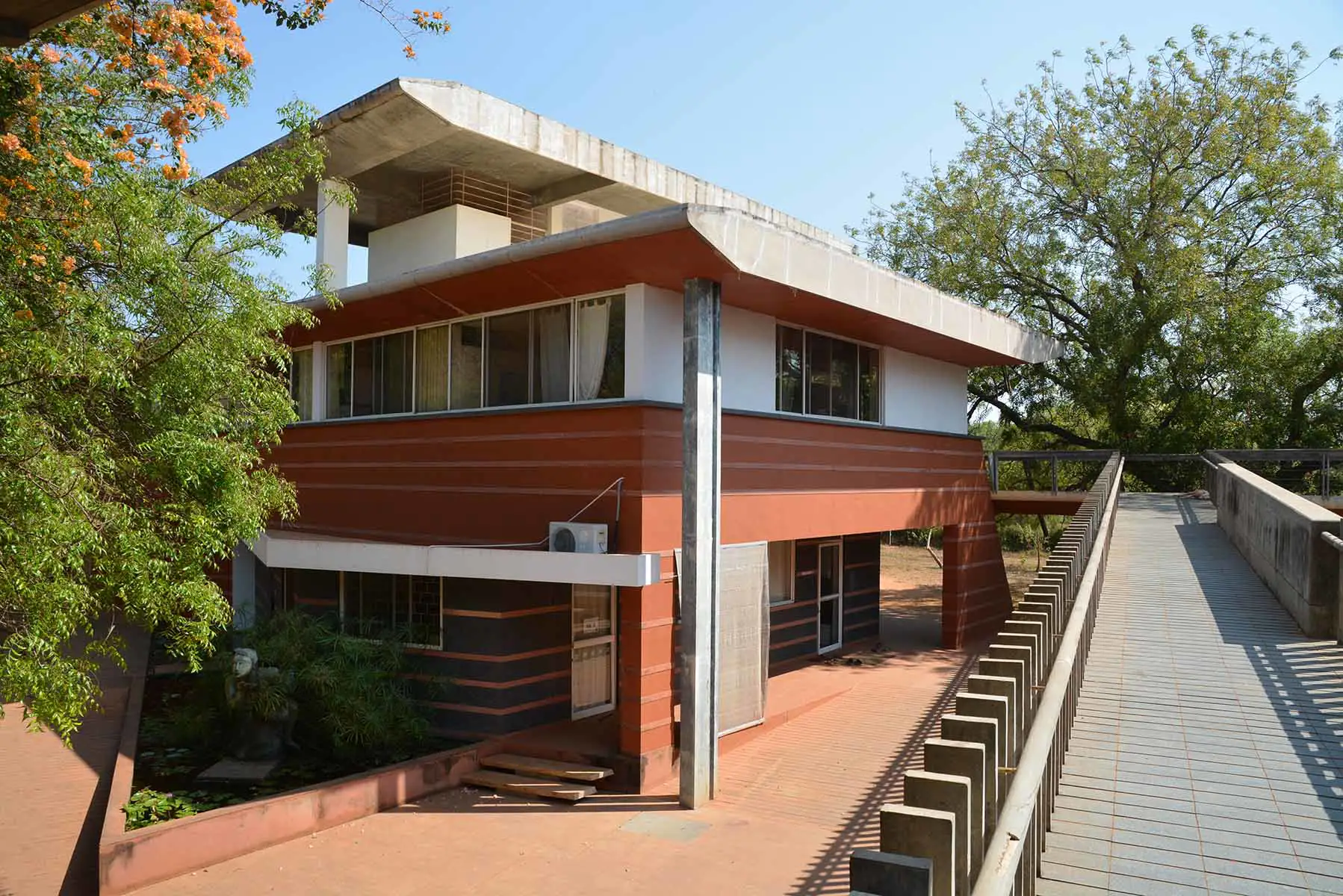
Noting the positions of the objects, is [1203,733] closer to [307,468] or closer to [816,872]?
[816,872]

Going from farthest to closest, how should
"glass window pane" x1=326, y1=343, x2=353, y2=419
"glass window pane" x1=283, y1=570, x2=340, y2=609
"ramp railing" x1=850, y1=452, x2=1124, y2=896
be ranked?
"glass window pane" x1=326, y1=343, x2=353, y2=419
"glass window pane" x1=283, y1=570, x2=340, y2=609
"ramp railing" x1=850, y1=452, x2=1124, y2=896

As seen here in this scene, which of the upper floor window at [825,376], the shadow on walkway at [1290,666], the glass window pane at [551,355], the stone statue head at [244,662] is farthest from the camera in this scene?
the upper floor window at [825,376]

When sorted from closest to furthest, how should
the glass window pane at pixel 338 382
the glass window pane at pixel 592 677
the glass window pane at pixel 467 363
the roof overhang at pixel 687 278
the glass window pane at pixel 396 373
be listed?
the roof overhang at pixel 687 278 → the glass window pane at pixel 592 677 → the glass window pane at pixel 467 363 → the glass window pane at pixel 396 373 → the glass window pane at pixel 338 382

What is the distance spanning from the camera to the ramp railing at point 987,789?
2.22m

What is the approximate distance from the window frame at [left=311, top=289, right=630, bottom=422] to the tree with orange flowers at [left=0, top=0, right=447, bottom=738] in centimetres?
382

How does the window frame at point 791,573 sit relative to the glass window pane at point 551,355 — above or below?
below

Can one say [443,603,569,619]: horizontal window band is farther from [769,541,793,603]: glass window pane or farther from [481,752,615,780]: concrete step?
[769,541,793,603]: glass window pane

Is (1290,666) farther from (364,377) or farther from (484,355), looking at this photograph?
(364,377)

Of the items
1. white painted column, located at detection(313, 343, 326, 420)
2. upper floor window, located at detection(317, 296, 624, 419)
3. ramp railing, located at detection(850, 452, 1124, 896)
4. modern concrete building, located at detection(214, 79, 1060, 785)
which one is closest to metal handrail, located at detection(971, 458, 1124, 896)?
ramp railing, located at detection(850, 452, 1124, 896)

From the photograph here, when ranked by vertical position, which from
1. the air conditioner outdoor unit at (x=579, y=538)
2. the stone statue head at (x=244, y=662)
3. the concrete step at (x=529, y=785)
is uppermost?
the air conditioner outdoor unit at (x=579, y=538)

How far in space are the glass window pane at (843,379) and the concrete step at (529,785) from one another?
6.57 metres

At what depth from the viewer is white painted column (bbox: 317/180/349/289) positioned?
14062 mm

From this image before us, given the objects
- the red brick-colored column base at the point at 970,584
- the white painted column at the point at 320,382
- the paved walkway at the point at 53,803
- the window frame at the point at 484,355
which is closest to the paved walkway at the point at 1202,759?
the window frame at the point at 484,355

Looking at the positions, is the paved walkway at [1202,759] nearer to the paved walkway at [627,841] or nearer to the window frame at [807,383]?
the paved walkway at [627,841]
